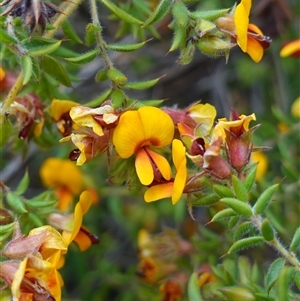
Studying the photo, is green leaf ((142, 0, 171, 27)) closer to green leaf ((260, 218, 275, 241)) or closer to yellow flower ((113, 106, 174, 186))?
yellow flower ((113, 106, 174, 186))

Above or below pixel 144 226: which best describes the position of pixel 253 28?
above

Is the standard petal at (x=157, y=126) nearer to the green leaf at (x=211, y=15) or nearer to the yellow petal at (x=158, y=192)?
the yellow petal at (x=158, y=192)

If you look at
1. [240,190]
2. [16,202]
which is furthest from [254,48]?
[16,202]

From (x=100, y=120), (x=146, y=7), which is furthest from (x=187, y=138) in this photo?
(x=146, y=7)

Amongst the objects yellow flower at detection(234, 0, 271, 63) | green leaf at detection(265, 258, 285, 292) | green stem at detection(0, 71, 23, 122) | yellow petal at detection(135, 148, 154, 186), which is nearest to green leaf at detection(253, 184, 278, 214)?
green leaf at detection(265, 258, 285, 292)

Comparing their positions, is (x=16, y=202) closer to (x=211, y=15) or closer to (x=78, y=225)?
(x=78, y=225)

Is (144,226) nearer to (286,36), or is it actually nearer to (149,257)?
(149,257)
